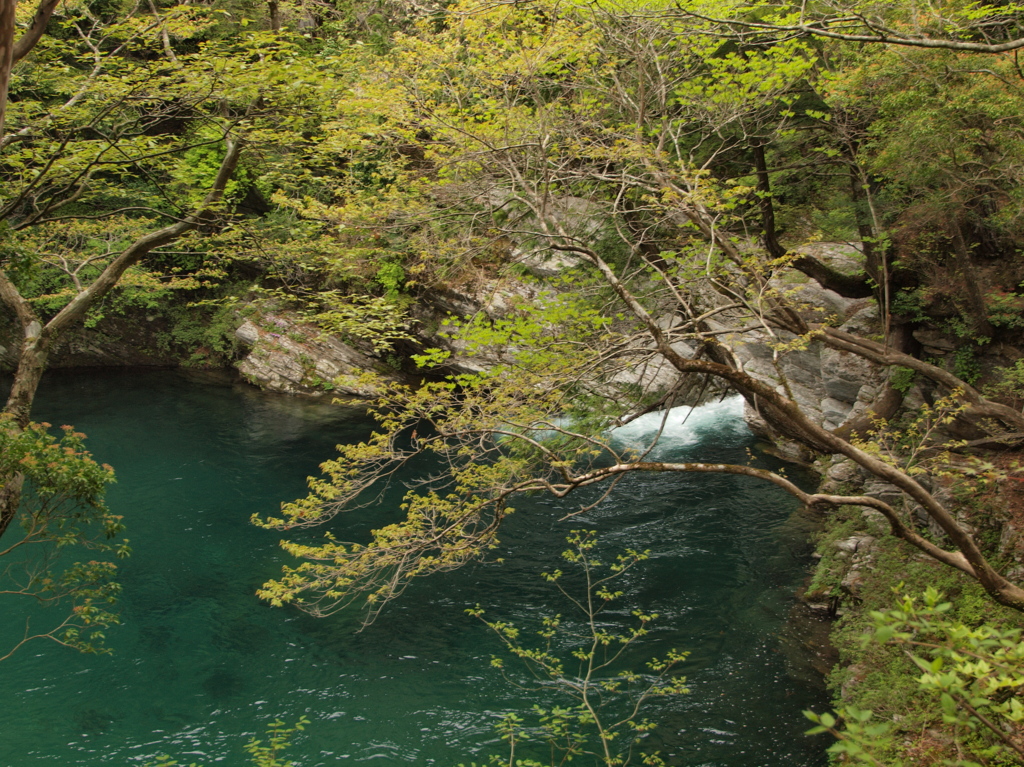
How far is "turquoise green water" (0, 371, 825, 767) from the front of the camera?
286 inches

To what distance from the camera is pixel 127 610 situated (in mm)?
9648

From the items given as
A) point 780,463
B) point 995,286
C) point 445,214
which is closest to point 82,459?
point 445,214

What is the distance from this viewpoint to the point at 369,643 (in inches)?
361

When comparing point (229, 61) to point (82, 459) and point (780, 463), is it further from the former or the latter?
point (780, 463)

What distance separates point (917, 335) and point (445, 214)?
8569 millimetres

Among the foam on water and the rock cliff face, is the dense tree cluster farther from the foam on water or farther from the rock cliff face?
the rock cliff face

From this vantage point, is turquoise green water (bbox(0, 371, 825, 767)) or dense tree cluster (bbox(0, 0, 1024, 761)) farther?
turquoise green water (bbox(0, 371, 825, 767))

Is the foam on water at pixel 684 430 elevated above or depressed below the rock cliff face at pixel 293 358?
below

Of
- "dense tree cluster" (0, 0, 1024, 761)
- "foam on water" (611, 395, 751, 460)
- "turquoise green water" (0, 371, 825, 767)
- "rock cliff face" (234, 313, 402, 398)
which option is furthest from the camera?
"rock cliff face" (234, 313, 402, 398)

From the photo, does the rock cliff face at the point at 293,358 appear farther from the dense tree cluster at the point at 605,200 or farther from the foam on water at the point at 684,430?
the foam on water at the point at 684,430

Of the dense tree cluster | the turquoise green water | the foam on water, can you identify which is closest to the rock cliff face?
the turquoise green water

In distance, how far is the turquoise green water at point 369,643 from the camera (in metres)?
7.27

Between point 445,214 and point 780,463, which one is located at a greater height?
point 445,214

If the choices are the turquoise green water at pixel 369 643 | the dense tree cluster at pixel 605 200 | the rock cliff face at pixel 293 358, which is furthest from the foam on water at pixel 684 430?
the rock cliff face at pixel 293 358
